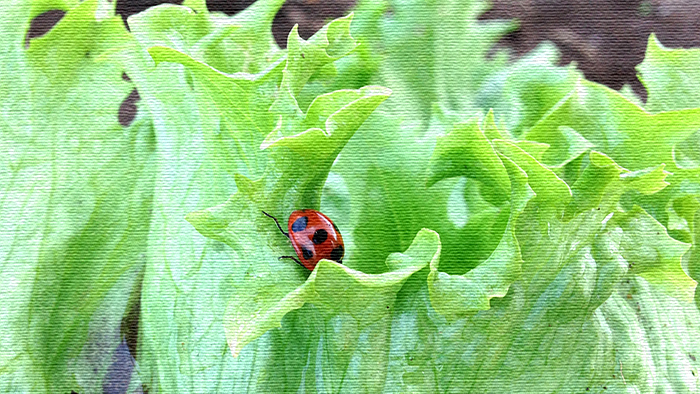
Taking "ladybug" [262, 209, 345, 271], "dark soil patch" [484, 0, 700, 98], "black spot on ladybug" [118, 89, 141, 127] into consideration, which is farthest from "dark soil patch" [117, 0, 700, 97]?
"ladybug" [262, 209, 345, 271]

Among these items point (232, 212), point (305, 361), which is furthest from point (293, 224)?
point (305, 361)

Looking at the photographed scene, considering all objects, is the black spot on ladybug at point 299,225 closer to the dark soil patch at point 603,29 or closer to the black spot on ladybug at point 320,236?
the black spot on ladybug at point 320,236

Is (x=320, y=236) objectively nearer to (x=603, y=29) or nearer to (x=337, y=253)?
(x=337, y=253)

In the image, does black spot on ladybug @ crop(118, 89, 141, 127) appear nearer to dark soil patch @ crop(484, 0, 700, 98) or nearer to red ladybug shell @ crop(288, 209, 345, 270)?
red ladybug shell @ crop(288, 209, 345, 270)

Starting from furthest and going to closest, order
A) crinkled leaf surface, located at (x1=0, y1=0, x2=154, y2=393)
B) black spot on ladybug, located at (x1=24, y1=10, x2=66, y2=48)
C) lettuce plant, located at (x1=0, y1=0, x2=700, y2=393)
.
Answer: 1. black spot on ladybug, located at (x1=24, y1=10, x2=66, y2=48)
2. crinkled leaf surface, located at (x1=0, y1=0, x2=154, y2=393)
3. lettuce plant, located at (x1=0, y1=0, x2=700, y2=393)

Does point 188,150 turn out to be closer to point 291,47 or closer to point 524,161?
point 291,47

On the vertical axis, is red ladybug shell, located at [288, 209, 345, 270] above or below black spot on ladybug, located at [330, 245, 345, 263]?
above

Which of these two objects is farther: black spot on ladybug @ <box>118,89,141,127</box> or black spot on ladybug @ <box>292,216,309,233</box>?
black spot on ladybug @ <box>118,89,141,127</box>

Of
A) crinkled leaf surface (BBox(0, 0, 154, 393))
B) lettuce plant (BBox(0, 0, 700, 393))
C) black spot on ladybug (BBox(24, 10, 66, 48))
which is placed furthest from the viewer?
black spot on ladybug (BBox(24, 10, 66, 48))
